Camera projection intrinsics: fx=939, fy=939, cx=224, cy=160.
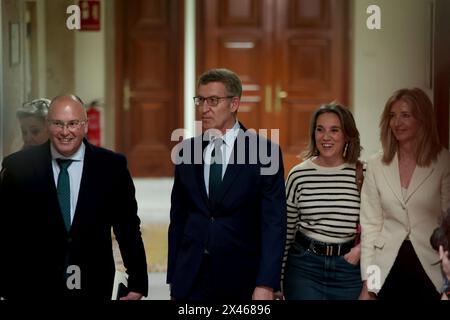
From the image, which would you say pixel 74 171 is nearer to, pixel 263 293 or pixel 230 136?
pixel 230 136

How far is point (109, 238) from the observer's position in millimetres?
2715

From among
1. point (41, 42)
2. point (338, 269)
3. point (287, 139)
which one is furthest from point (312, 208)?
point (41, 42)

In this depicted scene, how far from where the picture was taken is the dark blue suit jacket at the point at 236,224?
8.40ft

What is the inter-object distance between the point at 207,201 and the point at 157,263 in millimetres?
1576

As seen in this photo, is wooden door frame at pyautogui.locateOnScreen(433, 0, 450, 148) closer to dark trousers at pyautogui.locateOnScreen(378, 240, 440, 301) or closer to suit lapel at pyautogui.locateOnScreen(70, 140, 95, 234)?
dark trousers at pyautogui.locateOnScreen(378, 240, 440, 301)

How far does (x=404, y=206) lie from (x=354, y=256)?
8.1 inches

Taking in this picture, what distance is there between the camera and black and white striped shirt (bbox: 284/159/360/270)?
268 centimetres

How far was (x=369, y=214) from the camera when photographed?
2717 millimetres

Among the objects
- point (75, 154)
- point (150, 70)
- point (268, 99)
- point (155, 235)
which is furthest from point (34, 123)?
point (150, 70)

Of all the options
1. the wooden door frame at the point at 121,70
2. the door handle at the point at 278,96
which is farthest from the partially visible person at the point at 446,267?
the wooden door frame at the point at 121,70

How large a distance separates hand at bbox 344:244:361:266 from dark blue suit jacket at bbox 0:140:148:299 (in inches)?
23.1

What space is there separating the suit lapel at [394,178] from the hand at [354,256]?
0.19 meters

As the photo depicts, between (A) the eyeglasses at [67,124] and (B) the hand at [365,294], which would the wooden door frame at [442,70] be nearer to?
(B) the hand at [365,294]
